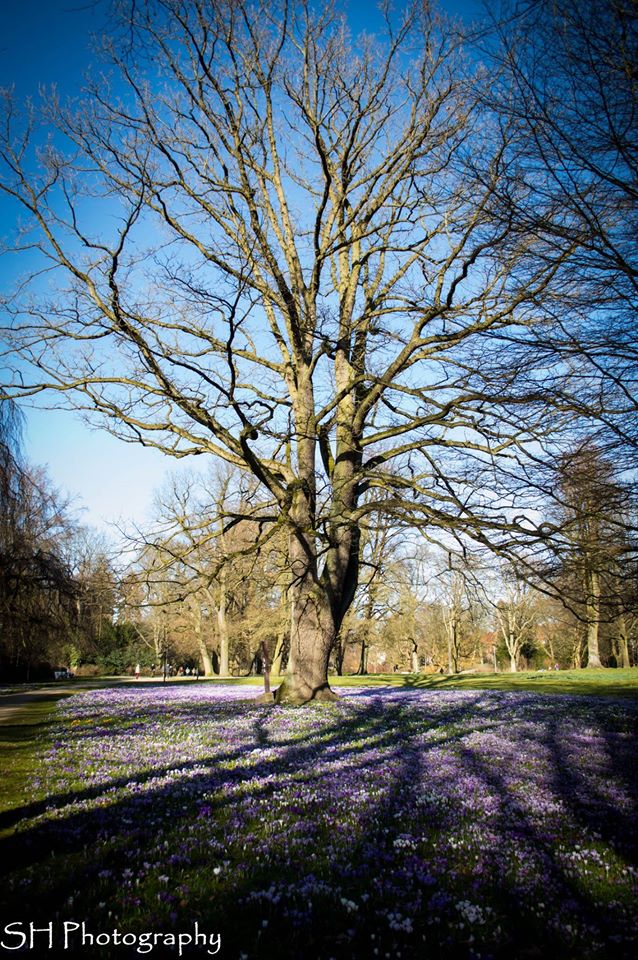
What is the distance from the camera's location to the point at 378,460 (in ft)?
52.0

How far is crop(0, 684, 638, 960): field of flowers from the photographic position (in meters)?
3.36

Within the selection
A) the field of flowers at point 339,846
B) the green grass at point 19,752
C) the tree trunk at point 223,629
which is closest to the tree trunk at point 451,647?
the tree trunk at point 223,629

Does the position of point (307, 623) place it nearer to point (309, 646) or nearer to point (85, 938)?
point (309, 646)

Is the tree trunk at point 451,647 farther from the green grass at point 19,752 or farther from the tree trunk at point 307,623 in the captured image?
the green grass at point 19,752

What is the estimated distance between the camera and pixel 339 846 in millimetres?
4590

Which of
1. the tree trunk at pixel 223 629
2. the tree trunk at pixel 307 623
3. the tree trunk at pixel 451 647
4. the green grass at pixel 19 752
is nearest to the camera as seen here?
the green grass at pixel 19 752

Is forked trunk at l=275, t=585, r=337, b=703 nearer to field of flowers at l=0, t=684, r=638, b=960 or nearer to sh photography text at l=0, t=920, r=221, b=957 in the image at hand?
field of flowers at l=0, t=684, r=638, b=960

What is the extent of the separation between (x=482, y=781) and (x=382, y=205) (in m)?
15.0

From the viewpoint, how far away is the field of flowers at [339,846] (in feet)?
11.0

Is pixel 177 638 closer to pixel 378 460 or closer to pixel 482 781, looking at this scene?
pixel 378 460

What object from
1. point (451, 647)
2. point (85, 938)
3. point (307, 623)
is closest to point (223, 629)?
point (451, 647)

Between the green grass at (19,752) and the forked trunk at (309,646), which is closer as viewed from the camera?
the green grass at (19,752)

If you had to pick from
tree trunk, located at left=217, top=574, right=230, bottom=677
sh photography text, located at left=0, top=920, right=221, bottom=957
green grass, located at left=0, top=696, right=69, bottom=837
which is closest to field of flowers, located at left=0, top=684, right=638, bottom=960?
sh photography text, located at left=0, top=920, right=221, bottom=957

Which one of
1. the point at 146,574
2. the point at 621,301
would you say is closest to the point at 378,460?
the point at 146,574
